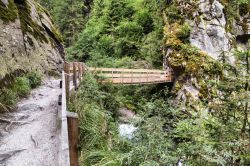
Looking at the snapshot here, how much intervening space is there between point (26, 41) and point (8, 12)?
173 cm

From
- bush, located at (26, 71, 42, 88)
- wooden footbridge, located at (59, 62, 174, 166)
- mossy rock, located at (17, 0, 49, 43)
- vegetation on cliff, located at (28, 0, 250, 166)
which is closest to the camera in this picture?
wooden footbridge, located at (59, 62, 174, 166)

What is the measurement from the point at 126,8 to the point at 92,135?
95.5 ft

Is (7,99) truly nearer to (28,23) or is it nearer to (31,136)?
(31,136)

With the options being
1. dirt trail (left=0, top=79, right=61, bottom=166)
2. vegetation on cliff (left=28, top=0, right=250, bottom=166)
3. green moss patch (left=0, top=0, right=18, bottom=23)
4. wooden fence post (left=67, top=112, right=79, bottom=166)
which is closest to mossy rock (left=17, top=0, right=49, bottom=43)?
green moss patch (left=0, top=0, right=18, bottom=23)

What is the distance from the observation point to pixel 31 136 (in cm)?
657

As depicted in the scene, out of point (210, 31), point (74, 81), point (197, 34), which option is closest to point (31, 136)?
point (74, 81)

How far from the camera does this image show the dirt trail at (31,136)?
217 inches

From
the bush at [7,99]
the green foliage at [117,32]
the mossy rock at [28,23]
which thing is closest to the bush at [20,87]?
the bush at [7,99]

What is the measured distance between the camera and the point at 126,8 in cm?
3412

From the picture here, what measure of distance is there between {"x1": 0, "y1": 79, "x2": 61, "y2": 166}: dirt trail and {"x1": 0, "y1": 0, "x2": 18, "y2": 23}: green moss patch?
143 inches

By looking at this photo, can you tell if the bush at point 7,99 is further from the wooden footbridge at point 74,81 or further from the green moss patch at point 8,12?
the green moss patch at point 8,12

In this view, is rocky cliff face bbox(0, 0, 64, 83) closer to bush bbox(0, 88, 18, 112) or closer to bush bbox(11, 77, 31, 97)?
bush bbox(11, 77, 31, 97)

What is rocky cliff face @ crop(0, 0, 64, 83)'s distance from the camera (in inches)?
424

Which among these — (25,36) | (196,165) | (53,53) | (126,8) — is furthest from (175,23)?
(196,165)
